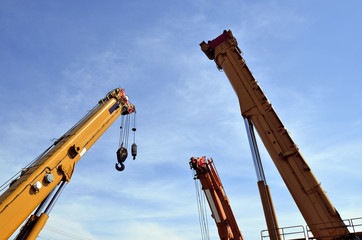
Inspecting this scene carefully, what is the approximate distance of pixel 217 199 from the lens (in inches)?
562

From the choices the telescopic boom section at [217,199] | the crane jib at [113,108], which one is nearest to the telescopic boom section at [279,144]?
the crane jib at [113,108]

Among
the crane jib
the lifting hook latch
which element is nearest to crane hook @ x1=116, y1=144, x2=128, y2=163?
the lifting hook latch

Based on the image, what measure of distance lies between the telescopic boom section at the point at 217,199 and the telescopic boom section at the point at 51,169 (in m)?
6.48

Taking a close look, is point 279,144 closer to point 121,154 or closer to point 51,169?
point 121,154

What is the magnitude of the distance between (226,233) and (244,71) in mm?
9318

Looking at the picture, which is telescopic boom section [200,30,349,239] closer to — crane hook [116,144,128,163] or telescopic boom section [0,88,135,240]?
telescopic boom section [0,88,135,240]

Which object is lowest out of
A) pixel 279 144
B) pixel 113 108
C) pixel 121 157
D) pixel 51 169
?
A: pixel 51 169

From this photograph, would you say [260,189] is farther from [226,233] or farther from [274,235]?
[226,233]

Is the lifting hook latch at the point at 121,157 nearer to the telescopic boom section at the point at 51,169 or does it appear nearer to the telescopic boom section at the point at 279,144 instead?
the telescopic boom section at the point at 51,169

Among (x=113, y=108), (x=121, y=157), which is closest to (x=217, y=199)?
(x=121, y=157)

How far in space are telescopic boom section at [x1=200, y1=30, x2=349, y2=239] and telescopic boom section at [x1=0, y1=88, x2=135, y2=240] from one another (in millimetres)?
5384

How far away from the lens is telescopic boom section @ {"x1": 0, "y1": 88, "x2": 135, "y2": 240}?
6.19m

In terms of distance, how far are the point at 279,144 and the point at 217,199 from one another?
7429 millimetres

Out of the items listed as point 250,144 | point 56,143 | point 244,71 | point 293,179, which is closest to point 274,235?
point 293,179
